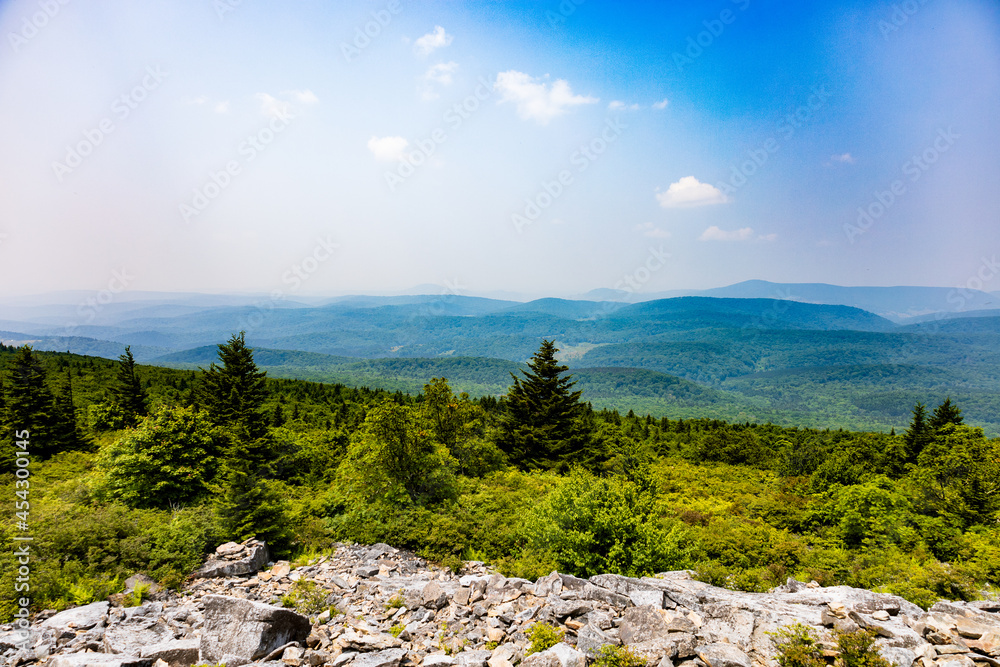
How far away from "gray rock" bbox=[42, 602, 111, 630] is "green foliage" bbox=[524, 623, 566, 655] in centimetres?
860

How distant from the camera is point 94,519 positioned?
11.0m

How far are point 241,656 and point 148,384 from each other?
2125 inches

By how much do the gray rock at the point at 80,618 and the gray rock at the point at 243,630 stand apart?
2.30 metres

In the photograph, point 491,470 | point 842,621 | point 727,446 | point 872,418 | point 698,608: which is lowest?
point 872,418

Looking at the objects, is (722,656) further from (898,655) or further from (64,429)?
(64,429)

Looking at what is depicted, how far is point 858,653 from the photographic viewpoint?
19.7ft

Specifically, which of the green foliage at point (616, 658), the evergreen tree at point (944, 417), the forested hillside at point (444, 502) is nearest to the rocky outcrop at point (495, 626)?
the green foliage at point (616, 658)

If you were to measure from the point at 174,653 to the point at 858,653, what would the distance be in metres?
11.3

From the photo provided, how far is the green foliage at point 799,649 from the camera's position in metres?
6.19

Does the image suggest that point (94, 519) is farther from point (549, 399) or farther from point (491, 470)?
point (549, 399)

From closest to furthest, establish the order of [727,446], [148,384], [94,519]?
[94,519] < [727,446] < [148,384]

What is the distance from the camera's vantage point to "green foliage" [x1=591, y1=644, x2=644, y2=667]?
6535 mm

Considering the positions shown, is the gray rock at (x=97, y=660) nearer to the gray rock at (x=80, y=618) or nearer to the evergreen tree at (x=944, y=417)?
the gray rock at (x=80, y=618)

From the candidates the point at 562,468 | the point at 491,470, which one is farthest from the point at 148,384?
the point at 562,468
